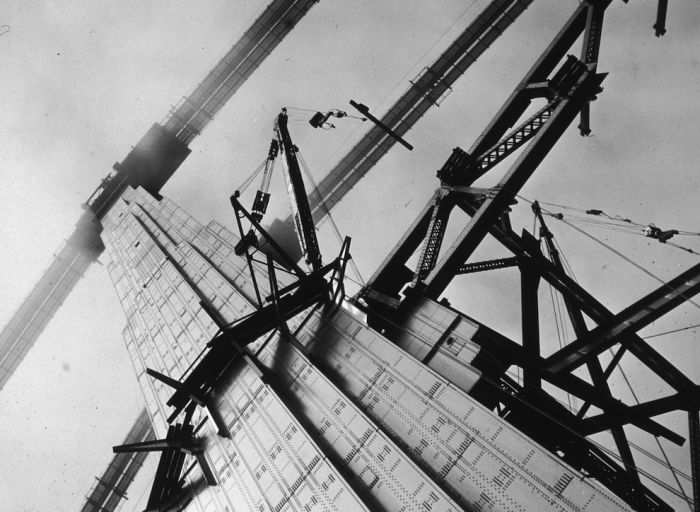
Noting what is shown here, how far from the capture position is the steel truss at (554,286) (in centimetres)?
1209

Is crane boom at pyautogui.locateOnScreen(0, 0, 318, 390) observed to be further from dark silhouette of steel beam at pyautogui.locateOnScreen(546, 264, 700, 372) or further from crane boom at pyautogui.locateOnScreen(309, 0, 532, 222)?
dark silhouette of steel beam at pyautogui.locateOnScreen(546, 264, 700, 372)

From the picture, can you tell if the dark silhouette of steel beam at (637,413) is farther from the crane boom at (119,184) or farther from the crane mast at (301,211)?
the crane boom at (119,184)

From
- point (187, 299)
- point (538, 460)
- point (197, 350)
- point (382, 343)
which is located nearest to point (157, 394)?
point (197, 350)

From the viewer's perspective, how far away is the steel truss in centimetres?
1209

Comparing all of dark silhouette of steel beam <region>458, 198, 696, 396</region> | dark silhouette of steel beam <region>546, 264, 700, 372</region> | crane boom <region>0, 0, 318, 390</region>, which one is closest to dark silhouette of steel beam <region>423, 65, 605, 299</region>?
dark silhouette of steel beam <region>458, 198, 696, 396</region>

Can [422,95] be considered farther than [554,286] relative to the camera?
Yes

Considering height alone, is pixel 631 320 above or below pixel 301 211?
above

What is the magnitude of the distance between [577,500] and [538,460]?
0.98 m

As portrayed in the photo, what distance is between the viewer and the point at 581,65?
47.2 feet

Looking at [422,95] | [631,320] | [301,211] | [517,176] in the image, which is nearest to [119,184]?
[422,95]

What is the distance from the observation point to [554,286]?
14.5 m

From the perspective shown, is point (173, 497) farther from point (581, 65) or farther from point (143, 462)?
point (143, 462)

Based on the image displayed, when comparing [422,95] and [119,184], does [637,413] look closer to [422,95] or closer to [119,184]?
[422,95]

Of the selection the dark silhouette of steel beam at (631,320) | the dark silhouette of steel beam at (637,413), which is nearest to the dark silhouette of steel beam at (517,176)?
the dark silhouette of steel beam at (631,320)
